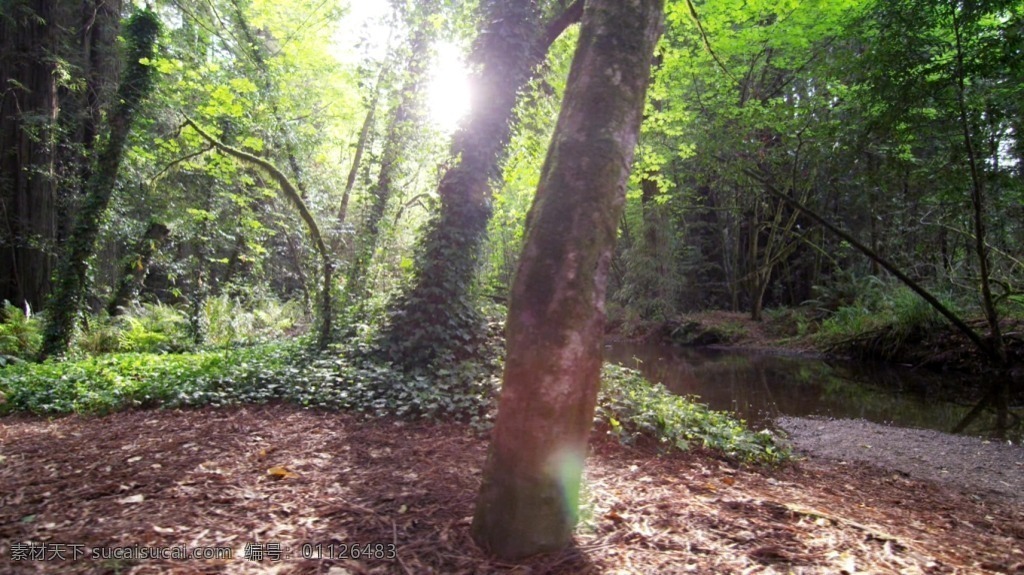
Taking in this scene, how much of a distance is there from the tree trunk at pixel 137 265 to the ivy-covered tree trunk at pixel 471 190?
896 centimetres

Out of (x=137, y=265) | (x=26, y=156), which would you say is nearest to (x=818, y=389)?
(x=137, y=265)

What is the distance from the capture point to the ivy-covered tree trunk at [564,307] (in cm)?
222

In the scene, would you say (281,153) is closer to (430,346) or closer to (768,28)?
(430,346)

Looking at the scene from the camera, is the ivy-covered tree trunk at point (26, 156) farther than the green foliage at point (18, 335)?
Yes

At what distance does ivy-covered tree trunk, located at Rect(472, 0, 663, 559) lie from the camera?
2219 millimetres

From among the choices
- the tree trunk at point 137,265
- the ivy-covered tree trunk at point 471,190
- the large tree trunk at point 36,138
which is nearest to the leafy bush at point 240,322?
the tree trunk at point 137,265

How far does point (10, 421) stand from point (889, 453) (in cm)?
901

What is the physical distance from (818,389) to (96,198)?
12709mm

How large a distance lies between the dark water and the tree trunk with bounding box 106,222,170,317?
11.2m

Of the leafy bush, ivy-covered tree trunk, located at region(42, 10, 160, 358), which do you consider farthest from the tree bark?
the leafy bush

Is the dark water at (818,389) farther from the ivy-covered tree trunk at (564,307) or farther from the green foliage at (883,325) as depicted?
the ivy-covered tree trunk at (564,307)

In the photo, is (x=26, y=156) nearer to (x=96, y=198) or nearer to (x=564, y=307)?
(x=96, y=198)

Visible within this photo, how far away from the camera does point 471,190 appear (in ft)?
23.4

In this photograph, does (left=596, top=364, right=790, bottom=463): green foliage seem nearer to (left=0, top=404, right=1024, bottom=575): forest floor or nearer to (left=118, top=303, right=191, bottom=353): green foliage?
(left=0, top=404, right=1024, bottom=575): forest floor
